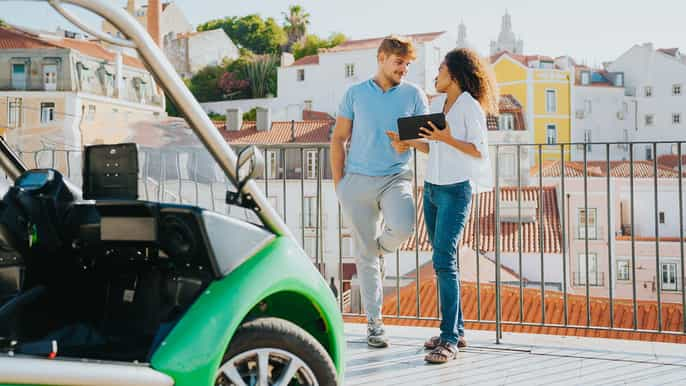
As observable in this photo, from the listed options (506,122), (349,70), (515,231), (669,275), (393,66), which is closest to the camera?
(393,66)

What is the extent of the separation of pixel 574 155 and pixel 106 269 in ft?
203

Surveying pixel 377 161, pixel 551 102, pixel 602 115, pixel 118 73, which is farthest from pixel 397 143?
pixel 602 115

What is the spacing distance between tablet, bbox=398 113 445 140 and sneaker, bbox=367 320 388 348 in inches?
43.1

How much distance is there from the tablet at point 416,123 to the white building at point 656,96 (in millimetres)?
63068

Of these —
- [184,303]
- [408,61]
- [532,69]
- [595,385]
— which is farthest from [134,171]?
[532,69]

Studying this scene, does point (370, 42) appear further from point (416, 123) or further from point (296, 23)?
point (416, 123)

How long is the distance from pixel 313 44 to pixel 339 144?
63649 mm

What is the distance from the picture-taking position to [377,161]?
14.0ft

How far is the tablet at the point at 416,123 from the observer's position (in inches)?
159

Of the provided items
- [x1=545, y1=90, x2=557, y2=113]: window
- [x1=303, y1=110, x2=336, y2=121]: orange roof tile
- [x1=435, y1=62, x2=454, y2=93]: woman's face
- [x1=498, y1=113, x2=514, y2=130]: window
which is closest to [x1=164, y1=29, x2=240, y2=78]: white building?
[x1=303, y1=110, x2=336, y2=121]: orange roof tile

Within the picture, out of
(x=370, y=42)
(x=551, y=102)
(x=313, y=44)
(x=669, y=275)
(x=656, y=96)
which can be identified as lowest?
(x=669, y=275)

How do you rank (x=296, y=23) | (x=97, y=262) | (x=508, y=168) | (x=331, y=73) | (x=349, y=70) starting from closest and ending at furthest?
1. (x=97, y=262)
2. (x=508, y=168)
3. (x=349, y=70)
4. (x=331, y=73)
5. (x=296, y=23)

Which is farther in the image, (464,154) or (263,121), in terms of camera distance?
(263,121)

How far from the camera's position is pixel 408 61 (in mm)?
4285
